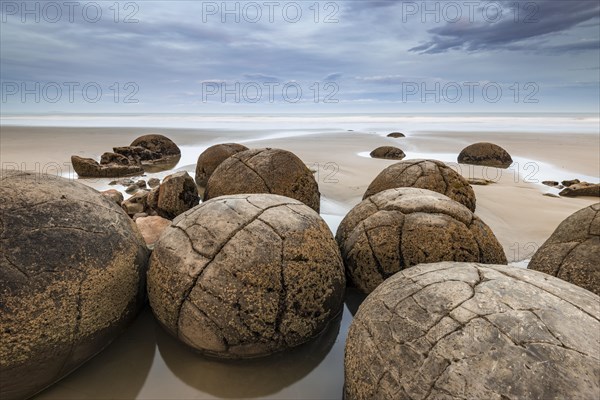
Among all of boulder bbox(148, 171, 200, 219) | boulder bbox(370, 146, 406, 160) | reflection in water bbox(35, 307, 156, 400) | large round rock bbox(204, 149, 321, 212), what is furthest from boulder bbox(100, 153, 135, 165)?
reflection in water bbox(35, 307, 156, 400)

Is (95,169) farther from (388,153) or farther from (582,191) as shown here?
(582,191)

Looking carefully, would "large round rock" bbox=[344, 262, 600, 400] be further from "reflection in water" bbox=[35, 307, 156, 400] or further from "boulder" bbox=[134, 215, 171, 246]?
"boulder" bbox=[134, 215, 171, 246]

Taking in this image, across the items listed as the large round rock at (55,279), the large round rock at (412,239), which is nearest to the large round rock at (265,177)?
the large round rock at (412,239)

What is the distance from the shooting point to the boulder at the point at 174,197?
617cm

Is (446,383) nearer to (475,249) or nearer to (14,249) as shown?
(475,249)

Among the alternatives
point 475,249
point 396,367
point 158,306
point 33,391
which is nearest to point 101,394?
point 33,391

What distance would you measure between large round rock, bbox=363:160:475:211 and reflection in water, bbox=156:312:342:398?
308 cm

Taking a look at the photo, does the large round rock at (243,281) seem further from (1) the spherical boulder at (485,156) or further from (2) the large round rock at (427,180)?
(1) the spherical boulder at (485,156)

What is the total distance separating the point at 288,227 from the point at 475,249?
1.71 meters

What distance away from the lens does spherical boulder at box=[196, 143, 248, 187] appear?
30.1ft

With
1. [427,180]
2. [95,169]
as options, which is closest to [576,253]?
[427,180]

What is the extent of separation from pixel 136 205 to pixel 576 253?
6.01 meters

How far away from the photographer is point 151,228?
190 inches

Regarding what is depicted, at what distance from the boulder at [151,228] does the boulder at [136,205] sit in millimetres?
1542
